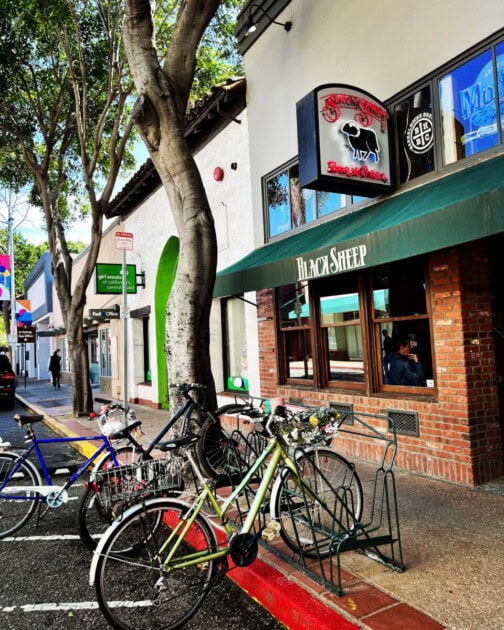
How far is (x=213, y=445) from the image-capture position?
4719 millimetres

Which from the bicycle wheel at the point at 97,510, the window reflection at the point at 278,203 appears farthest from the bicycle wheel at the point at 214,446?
the window reflection at the point at 278,203

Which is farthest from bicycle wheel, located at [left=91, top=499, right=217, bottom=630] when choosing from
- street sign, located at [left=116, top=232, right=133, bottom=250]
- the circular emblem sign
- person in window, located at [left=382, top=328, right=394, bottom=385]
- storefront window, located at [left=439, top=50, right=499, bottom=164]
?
street sign, located at [left=116, top=232, right=133, bottom=250]

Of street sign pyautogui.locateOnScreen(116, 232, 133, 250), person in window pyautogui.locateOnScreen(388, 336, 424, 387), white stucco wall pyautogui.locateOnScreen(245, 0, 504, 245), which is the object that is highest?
white stucco wall pyautogui.locateOnScreen(245, 0, 504, 245)

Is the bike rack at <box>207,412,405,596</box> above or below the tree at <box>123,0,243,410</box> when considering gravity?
below

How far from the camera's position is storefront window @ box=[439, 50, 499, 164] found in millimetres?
4965

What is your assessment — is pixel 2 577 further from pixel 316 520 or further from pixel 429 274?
pixel 429 274

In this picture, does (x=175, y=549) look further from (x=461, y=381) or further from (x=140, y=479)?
(x=461, y=381)

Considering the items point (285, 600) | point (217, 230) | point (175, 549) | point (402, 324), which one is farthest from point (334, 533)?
point (217, 230)

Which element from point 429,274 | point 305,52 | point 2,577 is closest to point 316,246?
point 429,274

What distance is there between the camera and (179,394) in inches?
199

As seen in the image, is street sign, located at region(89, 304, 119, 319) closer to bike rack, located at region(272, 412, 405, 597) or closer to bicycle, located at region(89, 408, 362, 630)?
bike rack, located at region(272, 412, 405, 597)

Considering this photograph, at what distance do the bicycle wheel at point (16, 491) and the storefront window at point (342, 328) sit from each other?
4109mm

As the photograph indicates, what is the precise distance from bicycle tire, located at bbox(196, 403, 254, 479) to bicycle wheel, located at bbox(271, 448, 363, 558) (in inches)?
33.6

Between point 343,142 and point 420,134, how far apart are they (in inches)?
41.1
